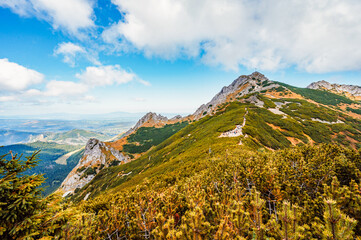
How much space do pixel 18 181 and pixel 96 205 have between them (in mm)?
6988

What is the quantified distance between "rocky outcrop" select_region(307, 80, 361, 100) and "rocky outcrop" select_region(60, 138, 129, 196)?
24444cm

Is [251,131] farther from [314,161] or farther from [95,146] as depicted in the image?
[95,146]

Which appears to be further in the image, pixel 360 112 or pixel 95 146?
pixel 95 146

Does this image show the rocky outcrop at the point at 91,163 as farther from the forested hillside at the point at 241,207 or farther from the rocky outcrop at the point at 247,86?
the forested hillside at the point at 241,207

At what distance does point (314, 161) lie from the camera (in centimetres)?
855

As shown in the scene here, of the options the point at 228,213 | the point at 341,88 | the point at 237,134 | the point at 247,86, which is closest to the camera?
the point at 228,213

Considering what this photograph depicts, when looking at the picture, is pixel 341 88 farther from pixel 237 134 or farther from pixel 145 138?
pixel 145 138

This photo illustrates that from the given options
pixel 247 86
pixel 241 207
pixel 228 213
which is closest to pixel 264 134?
pixel 228 213

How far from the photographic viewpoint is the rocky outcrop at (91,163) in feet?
Result: 326

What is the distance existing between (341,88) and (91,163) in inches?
11447

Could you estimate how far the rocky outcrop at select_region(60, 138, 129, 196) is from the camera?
9931cm

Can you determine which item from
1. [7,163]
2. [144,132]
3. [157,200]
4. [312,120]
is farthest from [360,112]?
[144,132]

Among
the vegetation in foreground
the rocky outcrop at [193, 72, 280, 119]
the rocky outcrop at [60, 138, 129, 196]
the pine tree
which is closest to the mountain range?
the rocky outcrop at [60, 138, 129, 196]

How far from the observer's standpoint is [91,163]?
4345 inches
